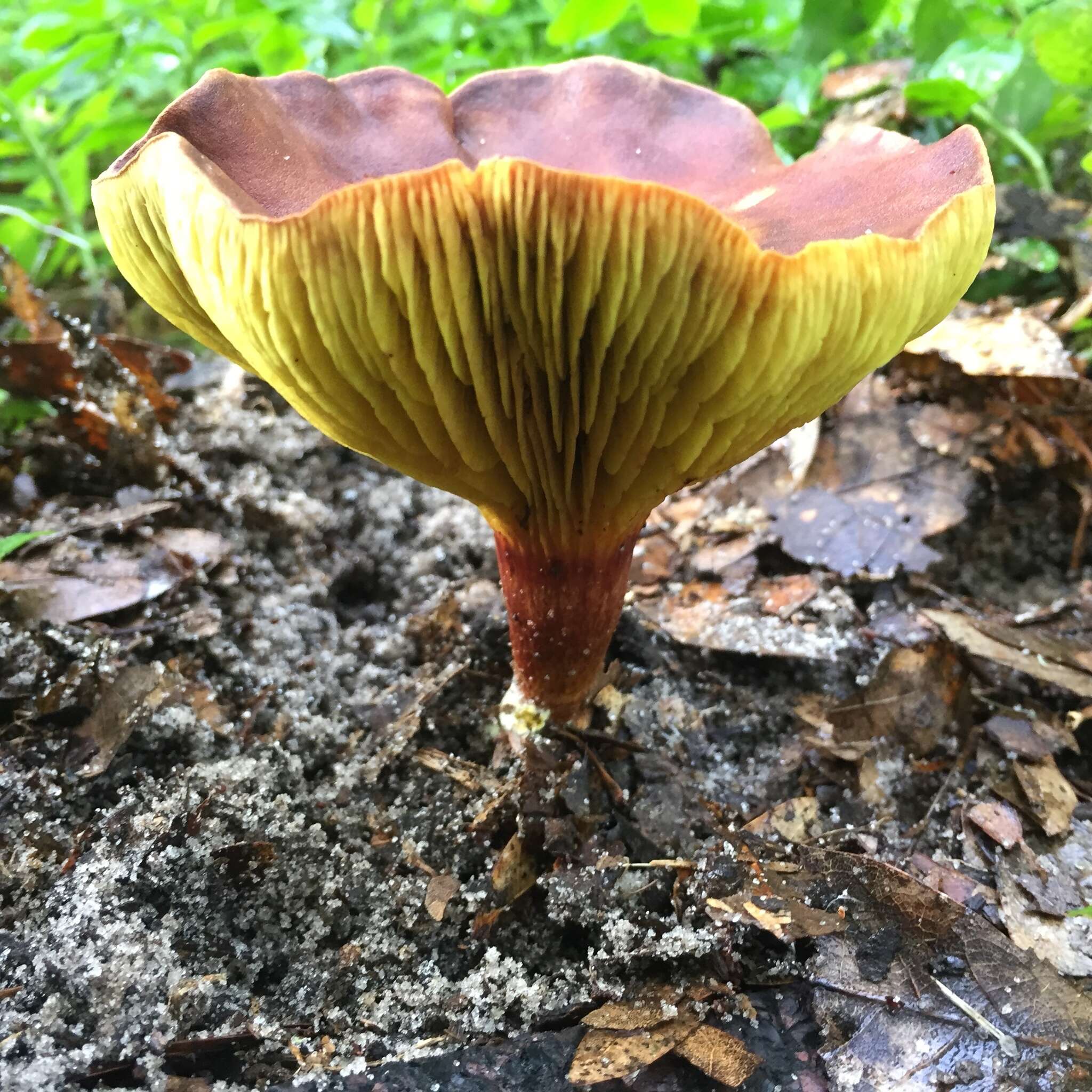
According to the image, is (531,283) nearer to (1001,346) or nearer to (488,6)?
(1001,346)

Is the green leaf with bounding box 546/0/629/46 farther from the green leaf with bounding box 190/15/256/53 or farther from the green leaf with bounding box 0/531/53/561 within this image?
the green leaf with bounding box 0/531/53/561

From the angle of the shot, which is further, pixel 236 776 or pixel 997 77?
pixel 997 77

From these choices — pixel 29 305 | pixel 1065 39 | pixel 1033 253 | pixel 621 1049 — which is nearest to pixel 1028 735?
pixel 621 1049

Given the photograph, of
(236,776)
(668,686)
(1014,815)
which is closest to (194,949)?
(236,776)

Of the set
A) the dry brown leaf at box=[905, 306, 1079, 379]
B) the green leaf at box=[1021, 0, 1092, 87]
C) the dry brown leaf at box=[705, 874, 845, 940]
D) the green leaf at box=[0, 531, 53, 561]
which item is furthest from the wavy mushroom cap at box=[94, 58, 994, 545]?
the green leaf at box=[1021, 0, 1092, 87]

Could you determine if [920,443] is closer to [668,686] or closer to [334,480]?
[668,686]

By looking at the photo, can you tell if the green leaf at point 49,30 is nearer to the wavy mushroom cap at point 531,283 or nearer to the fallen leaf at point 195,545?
the wavy mushroom cap at point 531,283

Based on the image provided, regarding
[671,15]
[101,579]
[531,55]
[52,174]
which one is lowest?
[101,579]
